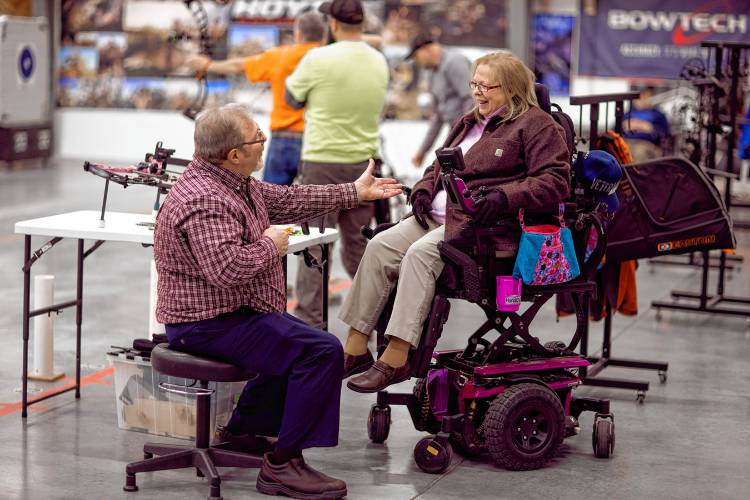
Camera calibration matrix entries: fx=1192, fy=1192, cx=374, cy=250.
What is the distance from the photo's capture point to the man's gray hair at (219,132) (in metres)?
3.89

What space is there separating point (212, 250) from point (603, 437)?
1691 mm

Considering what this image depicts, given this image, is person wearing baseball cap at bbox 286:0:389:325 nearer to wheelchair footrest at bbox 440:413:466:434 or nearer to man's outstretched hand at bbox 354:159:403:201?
man's outstretched hand at bbox 354:159:403:201

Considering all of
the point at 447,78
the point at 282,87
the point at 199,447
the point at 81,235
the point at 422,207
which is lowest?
the point at 199,447

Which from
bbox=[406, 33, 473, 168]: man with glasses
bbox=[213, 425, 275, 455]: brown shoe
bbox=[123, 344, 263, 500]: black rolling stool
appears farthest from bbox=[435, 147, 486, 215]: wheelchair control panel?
bbox=[406, 33, 473, 168]: man with glasses

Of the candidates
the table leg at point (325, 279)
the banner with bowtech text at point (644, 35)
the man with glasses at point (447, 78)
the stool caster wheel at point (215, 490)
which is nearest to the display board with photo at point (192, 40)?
the banner with bowtech text at point (644, 35)

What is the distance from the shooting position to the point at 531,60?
1359cm

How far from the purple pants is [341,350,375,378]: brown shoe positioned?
0.55m

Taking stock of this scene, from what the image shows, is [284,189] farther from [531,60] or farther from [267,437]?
[531,60]

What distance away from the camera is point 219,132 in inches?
153

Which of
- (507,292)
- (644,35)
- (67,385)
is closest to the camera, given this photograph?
(507,292)

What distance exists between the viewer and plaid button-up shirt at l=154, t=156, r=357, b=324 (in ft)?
12.3

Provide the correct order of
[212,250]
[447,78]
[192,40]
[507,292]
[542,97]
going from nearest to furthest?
[212,250] < [507,292] < [542,97] < [447,78] < [192,40]

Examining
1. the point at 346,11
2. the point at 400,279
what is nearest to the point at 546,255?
the point at 400,279

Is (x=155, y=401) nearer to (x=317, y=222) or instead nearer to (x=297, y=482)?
(x=297, y=482)
